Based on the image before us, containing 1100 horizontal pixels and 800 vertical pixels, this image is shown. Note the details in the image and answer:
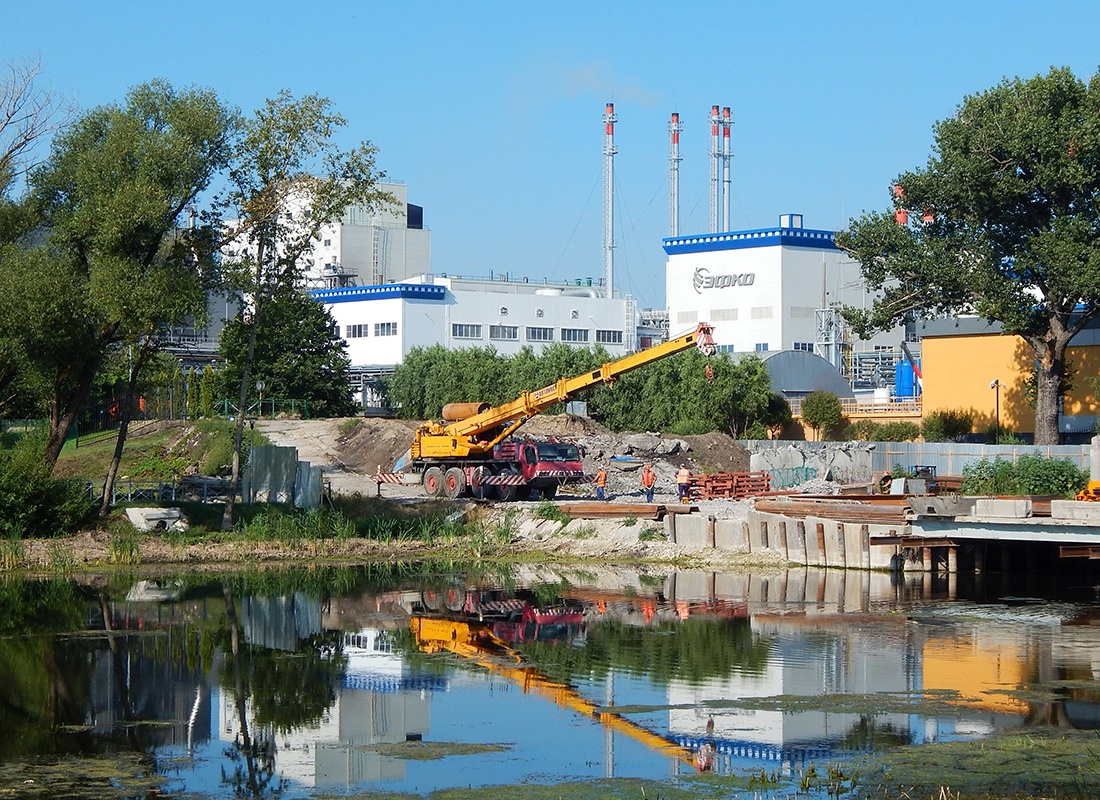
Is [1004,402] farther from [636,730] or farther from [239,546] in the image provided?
[636,730]

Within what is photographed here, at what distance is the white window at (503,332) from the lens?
10969 centimetres

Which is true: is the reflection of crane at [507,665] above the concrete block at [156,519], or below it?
below

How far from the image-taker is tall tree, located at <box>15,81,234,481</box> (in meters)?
34.8

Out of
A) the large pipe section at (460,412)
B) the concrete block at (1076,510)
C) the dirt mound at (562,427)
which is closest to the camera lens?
the concrete block at (1076,510)

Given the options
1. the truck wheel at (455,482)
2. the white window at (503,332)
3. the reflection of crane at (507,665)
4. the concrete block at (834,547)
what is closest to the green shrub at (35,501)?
the reflection of crane at (507,665)

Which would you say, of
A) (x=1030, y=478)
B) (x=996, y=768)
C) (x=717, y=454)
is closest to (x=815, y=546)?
(x=1030, y=478)

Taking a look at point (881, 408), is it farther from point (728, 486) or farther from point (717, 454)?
point (728, 486)

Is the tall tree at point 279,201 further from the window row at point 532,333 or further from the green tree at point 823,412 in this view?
the window row at point 532,333

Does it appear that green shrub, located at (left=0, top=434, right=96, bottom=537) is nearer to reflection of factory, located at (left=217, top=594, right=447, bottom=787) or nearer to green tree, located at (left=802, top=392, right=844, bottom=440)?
reflection of factory, located at (left=217, top=594, right=447, bottom=787)

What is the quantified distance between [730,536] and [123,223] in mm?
17424

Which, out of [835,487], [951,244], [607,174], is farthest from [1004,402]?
[607,174]

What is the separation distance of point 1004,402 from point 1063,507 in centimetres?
3067

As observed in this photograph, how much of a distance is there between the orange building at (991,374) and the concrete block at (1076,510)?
90.3ft

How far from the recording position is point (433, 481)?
A: 5075 cm
